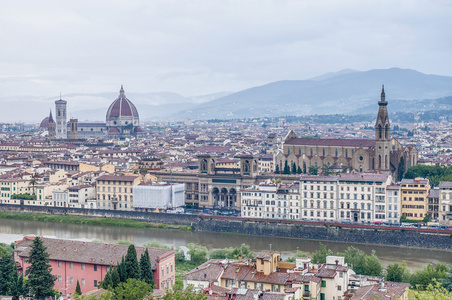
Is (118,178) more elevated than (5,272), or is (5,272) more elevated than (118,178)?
(118,178)

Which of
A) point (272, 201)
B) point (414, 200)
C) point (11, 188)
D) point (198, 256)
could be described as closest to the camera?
point (198, 256)

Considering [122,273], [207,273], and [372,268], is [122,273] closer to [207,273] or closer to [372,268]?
[207,273]

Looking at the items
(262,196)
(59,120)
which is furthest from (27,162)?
(59,120)

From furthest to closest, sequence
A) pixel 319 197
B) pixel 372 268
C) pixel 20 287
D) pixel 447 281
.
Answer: pixel 319 197 → pixel 372 268 → pixel 447 281 → pixel 20 287

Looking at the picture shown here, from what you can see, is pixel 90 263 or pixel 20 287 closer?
pixel 20 287

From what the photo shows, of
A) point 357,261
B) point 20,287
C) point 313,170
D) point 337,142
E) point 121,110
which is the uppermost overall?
point 121,110

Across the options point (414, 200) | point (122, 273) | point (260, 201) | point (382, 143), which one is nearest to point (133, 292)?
point (122, 273)

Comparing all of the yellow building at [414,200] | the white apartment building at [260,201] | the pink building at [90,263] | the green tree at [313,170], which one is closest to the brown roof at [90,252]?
the pink building at [90,263]
